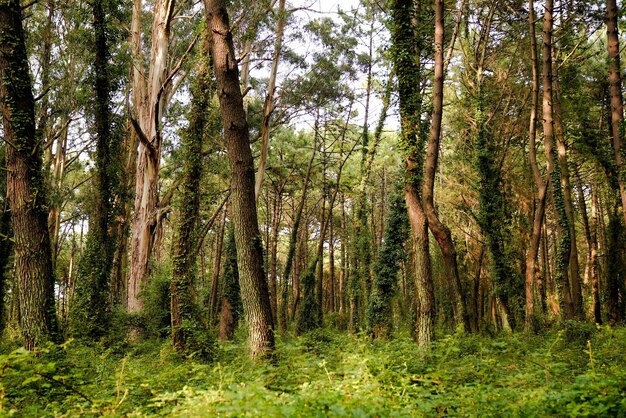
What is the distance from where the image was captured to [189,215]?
10.3m

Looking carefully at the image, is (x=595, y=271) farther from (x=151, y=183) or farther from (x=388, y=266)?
(x=151, y=183)

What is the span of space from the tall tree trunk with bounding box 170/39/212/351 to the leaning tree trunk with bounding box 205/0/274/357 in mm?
3090

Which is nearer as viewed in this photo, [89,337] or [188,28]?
[89,337]

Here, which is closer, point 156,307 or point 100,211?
point 100,211

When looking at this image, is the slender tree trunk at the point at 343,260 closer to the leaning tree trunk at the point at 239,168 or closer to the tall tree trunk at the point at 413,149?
the tall tree trunk at the point at 413,149

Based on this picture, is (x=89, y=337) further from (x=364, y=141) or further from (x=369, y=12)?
(x=369, y=12)

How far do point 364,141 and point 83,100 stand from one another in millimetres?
11947

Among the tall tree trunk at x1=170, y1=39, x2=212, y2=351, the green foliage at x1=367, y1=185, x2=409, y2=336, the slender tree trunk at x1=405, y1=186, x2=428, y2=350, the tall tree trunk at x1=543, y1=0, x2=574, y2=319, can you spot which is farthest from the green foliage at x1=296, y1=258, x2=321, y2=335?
the slender tree trunk at x1=405, y1=186, x2=428, y2=350

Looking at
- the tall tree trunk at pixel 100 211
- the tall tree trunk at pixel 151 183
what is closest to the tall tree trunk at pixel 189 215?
the tall tree trunk at pixel 100 211

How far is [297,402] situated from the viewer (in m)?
3.90

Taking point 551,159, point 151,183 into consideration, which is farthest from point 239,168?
point 551,159

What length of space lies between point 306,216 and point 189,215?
19115 millimetres

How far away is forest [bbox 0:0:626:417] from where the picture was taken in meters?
5.34

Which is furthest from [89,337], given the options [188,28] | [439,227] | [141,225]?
[188,28]
